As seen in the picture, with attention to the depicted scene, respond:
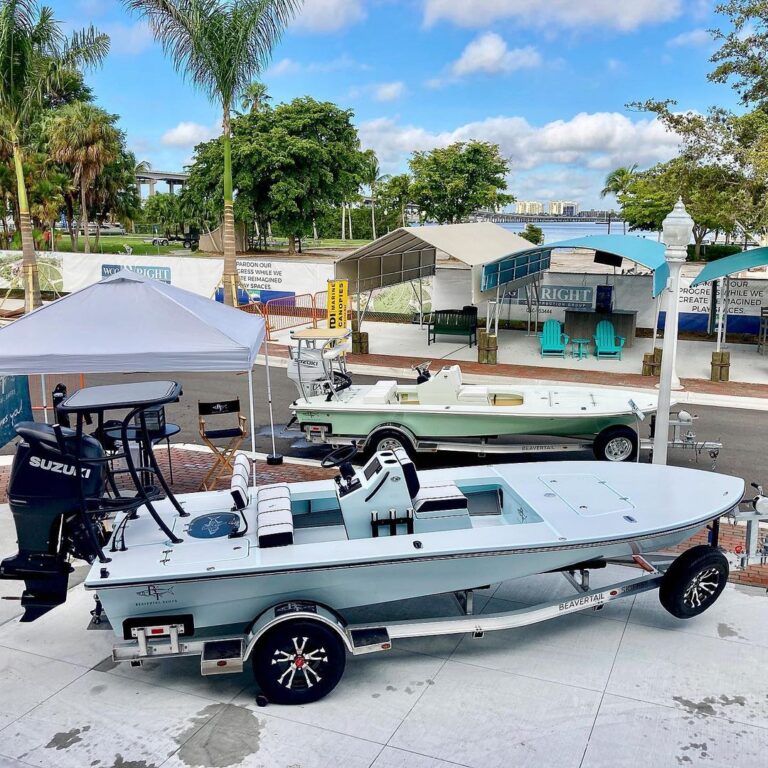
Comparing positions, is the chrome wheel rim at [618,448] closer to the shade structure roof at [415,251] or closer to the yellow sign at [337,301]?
the shade structure roof at [415,251]

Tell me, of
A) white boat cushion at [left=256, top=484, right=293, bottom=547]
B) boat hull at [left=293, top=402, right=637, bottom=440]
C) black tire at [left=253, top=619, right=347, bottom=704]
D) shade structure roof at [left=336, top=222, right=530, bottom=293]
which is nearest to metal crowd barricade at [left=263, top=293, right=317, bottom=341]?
shade structure roof at [left=336, top=222, right=530, bottom=293]

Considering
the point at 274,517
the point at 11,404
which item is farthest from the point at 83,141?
the point at 274,517

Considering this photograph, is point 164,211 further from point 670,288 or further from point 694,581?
point 694,581

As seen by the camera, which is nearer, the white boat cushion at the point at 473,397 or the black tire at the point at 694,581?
the black tire at the point at 694,581

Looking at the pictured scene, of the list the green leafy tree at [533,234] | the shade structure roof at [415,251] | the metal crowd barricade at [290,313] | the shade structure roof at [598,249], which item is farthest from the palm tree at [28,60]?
the green leafy tree at [533,234]

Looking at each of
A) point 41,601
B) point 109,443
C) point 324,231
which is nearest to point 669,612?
point 41,601

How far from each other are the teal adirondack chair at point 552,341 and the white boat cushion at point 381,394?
343 inches

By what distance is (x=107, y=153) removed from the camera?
4081 centimetres

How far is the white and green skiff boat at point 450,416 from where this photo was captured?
397 inches

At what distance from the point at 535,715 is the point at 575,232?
205ft

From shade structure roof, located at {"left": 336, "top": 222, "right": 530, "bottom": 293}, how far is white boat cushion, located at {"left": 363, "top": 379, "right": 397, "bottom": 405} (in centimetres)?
559

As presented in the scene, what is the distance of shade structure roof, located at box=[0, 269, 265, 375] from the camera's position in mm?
7719

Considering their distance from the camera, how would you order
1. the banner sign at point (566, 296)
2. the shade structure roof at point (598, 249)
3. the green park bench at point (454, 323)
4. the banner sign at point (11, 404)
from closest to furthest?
1. the banner sign at point (11, 404)
2. the shade structure roof at point (598, 249)
3. the green park bench at point (454, 323)
4. the banner sign at point (566, 296)

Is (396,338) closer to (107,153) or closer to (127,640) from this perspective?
(127,640)
